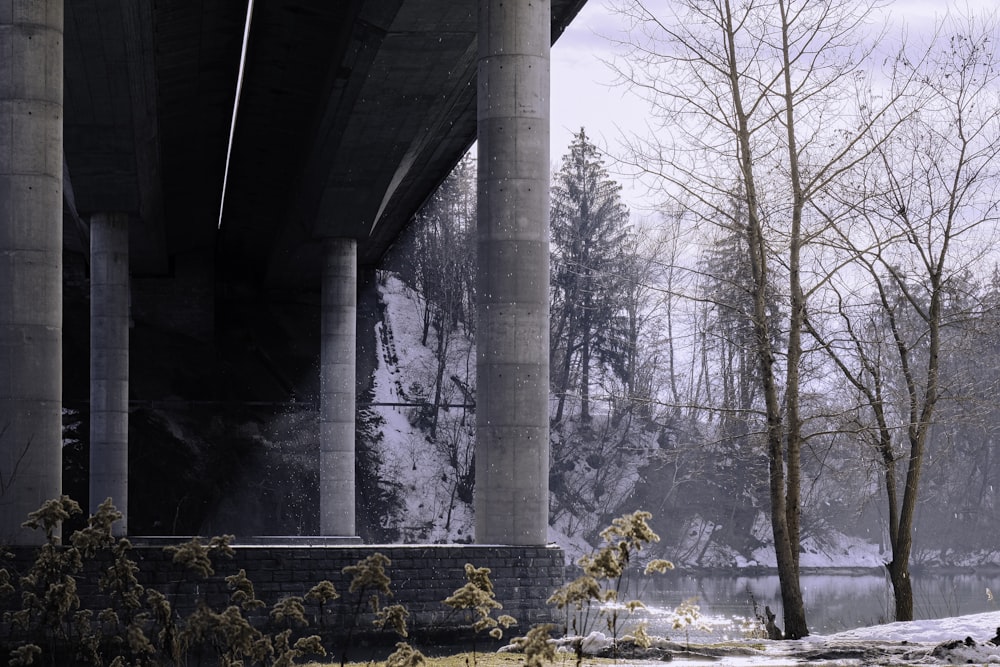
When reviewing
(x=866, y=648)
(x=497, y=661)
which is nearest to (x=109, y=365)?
(x=497, y=661)

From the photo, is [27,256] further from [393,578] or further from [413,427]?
[413,427]

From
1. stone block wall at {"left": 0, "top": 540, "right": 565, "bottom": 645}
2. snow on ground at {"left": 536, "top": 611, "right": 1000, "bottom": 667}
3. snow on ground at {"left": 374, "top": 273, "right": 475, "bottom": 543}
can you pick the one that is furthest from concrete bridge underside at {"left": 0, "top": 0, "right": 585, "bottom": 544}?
snow on ground at {"left": 374, "top": 273, "right": 475, "bottom": 543}

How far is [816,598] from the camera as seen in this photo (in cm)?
3834

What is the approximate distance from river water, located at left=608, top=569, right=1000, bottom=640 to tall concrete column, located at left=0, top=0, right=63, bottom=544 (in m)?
8.92

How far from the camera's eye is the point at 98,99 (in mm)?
26234

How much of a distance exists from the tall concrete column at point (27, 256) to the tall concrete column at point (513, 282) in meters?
6.20

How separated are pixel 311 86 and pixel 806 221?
→ 594 inches

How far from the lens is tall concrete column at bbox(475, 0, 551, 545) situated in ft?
63.9

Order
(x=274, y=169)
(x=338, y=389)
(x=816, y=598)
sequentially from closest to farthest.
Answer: (x=816, y=598) < (x=274, y=169) < (x=338, y=389)

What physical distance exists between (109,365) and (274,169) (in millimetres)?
7566

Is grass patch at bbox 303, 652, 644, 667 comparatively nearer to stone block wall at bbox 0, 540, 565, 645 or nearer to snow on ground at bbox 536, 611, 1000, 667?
snow on ground at bbox 536, 611, 1000, 667

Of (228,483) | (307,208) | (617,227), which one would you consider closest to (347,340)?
(307,208)

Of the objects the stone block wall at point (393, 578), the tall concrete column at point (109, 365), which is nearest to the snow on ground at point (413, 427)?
the tall concrete column at point (109, 365)

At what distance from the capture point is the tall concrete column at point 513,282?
19469 millimetres
